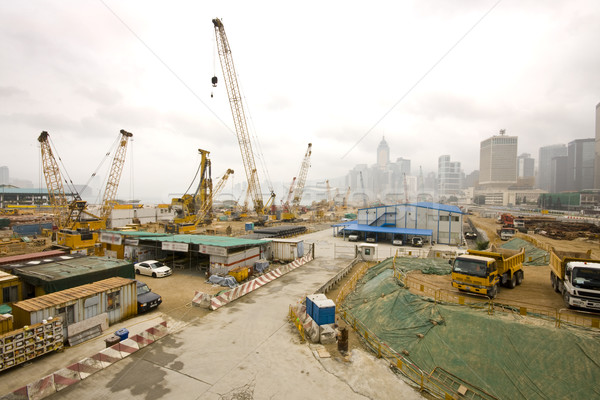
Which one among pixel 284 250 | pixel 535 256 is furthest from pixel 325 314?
pixel 535 256

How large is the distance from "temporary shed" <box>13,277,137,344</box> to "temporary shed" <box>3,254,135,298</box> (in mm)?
986

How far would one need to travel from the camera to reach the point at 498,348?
9.32m

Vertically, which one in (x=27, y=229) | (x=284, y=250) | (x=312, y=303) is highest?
(x=312, y=303)

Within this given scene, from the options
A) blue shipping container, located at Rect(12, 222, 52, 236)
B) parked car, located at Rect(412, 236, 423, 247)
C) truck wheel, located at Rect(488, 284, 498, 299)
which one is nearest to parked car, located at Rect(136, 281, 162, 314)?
truck wheel, located at Rect(488, 284, 498, 299)

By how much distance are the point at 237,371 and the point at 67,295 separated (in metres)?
8.89

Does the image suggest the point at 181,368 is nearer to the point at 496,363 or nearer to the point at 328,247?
the point at 496,363

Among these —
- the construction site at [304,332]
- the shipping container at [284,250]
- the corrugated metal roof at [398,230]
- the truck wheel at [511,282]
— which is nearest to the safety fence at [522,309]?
the construction site at [304,332]

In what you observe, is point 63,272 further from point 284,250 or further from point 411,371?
point 411,371

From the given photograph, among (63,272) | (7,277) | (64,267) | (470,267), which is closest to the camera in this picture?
(470,267)

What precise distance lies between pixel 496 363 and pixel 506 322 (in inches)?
68.9

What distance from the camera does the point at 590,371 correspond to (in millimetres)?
8016

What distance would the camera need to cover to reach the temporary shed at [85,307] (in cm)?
1074

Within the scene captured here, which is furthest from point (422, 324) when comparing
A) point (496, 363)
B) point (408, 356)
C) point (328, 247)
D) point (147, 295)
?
point (328, 247)

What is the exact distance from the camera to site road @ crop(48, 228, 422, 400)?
27.6ft
